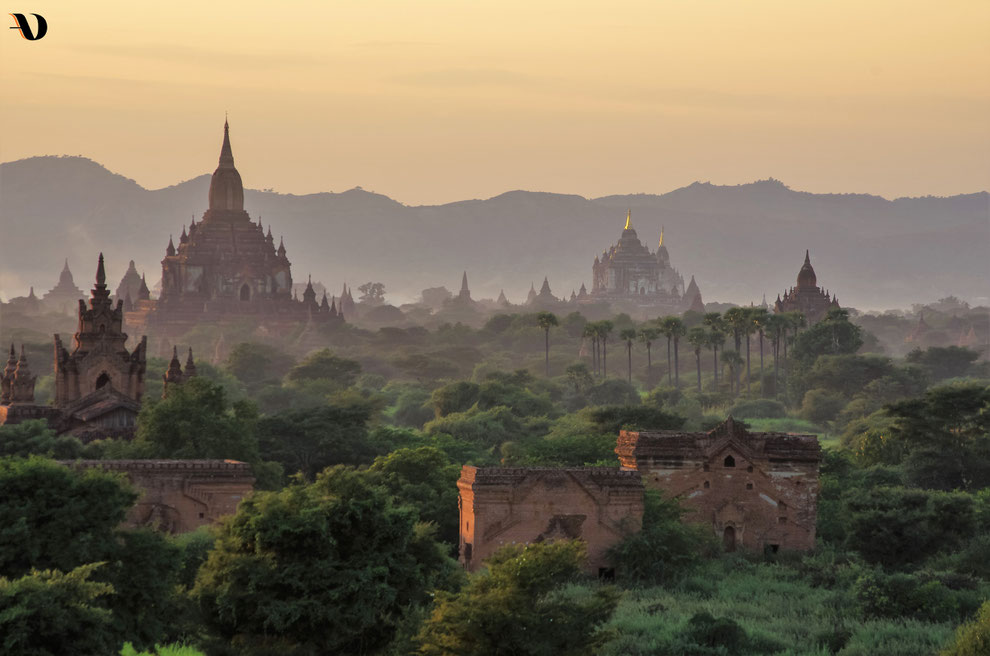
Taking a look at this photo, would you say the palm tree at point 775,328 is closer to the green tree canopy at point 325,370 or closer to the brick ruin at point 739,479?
the green tree canopy at point 325,370

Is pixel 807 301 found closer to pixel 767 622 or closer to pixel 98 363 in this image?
pixel 98 363

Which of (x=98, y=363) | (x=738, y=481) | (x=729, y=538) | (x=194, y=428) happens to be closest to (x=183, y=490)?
(x=194, y=428)

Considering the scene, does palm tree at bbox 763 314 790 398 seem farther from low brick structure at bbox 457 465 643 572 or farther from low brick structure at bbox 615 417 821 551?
low brick structure at bbox 457 465 643 572

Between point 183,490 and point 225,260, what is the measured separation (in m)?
117

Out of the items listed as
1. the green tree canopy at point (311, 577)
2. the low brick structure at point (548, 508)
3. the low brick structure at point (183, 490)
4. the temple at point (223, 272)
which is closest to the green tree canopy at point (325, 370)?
the temple at point (223, 272)

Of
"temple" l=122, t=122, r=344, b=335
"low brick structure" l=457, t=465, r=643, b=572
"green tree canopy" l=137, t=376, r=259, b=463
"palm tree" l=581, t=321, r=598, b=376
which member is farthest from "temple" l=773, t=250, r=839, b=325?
"low brick structure" l=457, t=465, r=643, b=572

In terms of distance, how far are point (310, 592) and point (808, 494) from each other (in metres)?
22.7

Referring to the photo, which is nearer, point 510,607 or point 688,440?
point 510,607

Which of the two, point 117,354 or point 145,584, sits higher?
point 117,354

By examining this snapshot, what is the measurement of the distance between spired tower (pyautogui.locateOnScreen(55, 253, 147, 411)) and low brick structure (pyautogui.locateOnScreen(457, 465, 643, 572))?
2130 cm

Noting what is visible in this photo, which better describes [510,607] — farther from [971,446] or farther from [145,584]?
[971,446]

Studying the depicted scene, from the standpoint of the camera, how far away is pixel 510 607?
30.4 metres

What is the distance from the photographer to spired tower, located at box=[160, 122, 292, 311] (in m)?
160

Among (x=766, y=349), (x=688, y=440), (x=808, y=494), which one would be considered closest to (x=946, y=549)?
(x=808, y=494)
